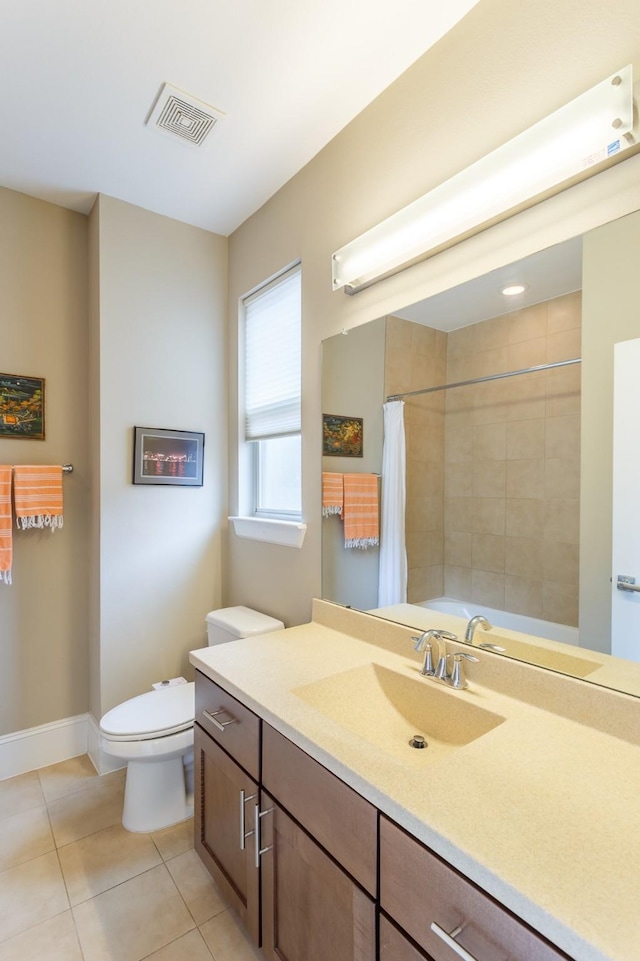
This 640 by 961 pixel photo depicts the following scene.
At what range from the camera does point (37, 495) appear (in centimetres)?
209

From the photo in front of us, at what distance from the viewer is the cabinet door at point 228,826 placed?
1.20m

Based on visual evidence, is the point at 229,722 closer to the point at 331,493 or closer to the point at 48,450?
the point at 331,493

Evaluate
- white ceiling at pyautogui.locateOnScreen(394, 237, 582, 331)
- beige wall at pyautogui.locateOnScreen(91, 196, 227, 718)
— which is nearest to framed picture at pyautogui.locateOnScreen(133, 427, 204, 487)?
beige wall at pyautogui.locateOnScreen(91, 196, 227, 718)

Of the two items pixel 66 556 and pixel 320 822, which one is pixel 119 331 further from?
pixel 320 822

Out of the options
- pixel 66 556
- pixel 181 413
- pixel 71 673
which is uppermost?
pixel 181 413

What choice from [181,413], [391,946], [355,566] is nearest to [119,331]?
[181,413]

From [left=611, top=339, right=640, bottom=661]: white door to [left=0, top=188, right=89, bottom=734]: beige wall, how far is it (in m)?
2.24

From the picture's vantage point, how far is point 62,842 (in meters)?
1.72

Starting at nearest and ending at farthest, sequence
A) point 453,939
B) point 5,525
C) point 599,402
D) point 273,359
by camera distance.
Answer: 1. point 453,939
2. point 599,402
3. point 5,525
4. point 273,359

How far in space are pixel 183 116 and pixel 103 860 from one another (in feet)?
8.81

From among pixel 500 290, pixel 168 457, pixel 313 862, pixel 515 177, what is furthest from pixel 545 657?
pixel 168 457

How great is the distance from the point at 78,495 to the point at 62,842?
143 centimetres

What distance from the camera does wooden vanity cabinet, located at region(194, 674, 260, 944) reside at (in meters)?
1.19

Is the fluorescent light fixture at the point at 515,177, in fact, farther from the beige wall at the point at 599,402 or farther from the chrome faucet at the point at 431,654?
the chrome faucet at the point at 431,654
